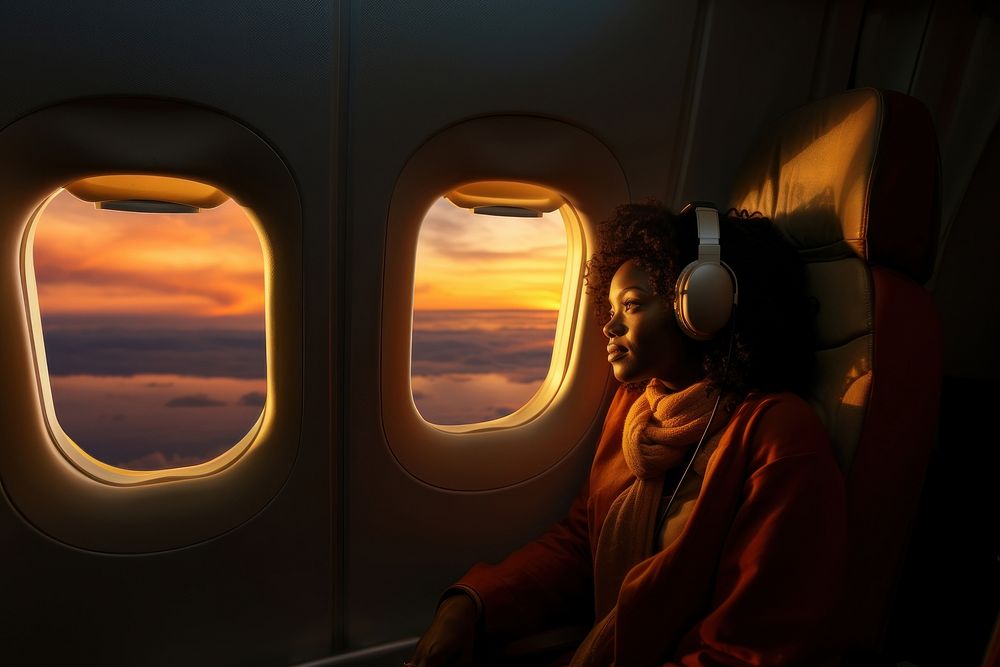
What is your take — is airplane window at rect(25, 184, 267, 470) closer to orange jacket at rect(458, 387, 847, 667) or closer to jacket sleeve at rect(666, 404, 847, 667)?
orange jacket at rect(458, 387, 847, 667)

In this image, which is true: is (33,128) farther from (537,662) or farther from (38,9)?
(537,662)

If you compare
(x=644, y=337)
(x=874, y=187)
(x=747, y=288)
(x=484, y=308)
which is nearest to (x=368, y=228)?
(x=484, y=308)

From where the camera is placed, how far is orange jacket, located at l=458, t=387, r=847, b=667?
3.45 feet

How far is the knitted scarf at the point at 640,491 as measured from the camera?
123cm

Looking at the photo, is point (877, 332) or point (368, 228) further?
point (368, 228)

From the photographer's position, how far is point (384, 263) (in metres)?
1.53

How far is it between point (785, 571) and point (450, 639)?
0.69 meters

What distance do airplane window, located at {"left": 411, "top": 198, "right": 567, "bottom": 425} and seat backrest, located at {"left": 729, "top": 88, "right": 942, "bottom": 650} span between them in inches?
32.1

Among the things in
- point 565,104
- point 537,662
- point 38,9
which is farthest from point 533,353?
point 38,9

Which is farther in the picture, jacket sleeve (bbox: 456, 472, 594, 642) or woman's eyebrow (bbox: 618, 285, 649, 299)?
jacket sleeve (bbox: 456, 472, 594, 642)

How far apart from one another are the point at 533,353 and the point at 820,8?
122 cm

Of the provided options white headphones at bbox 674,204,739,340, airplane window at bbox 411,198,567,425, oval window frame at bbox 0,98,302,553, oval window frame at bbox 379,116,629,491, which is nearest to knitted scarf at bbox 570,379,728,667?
white headphones at bbox 674,204,739,340

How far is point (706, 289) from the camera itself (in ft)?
3.69

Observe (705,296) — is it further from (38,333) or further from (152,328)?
(38,333)
